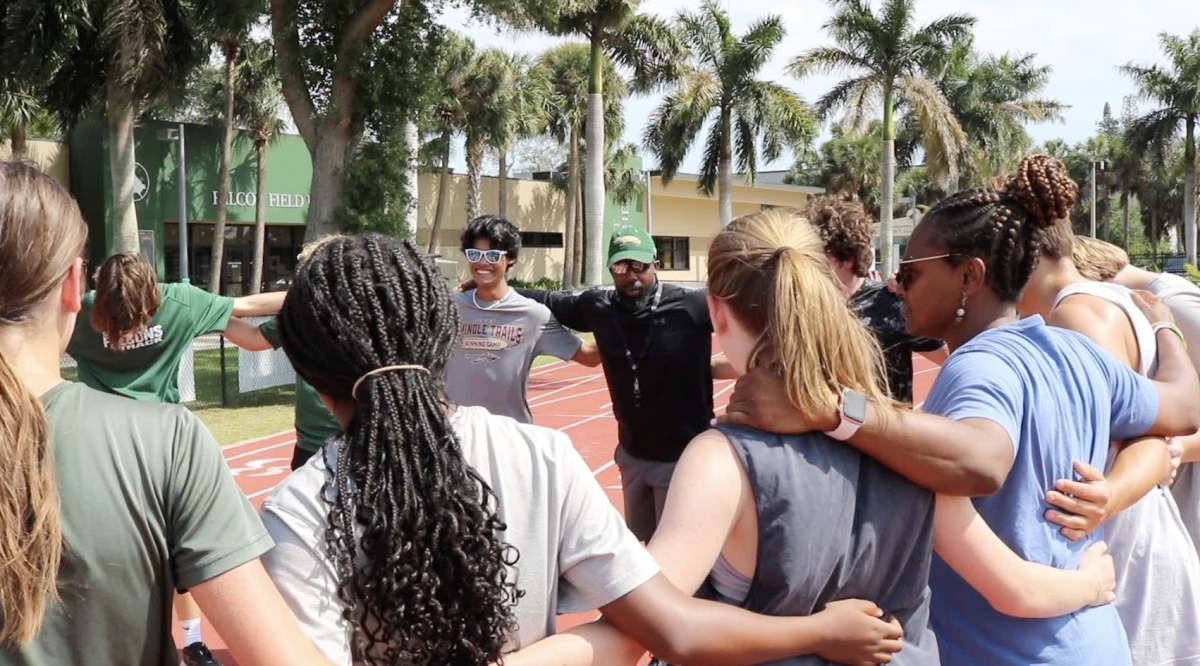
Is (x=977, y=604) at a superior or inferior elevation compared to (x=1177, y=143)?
inferior

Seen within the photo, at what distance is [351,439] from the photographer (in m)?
1.68

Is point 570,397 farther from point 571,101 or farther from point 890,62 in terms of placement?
point 571,101

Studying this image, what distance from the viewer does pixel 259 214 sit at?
3266 cm

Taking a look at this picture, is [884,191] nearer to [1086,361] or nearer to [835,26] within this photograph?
[835,26]

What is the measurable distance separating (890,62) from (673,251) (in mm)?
22635

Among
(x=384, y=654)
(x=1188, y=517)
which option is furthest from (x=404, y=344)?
(x=1188, y=517)

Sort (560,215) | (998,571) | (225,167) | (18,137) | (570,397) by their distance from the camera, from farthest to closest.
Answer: (560,215)
(225,167)
(18,137)
(570,397)
(998,571)

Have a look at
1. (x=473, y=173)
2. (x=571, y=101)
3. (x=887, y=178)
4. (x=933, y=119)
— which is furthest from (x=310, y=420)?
(x=571, y=101)

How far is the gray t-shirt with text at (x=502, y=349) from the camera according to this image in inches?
201

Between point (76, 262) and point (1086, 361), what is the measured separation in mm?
2057

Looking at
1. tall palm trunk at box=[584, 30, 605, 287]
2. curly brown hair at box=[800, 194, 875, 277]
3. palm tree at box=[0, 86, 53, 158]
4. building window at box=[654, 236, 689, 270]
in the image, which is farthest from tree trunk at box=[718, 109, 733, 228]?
curly brown hair at box=[800, 194, 875, 277]

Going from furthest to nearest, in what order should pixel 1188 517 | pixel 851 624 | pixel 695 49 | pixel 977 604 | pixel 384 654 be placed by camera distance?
pixel 695 49, pixel 1188 517, pixel 977 604, pixel 851 624, pixel 384 654

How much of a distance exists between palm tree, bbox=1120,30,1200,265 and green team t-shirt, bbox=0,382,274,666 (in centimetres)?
5240

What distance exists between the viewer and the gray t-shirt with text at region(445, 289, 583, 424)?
5.09 metres
